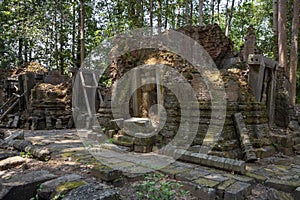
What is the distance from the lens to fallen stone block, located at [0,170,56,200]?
10.3ft

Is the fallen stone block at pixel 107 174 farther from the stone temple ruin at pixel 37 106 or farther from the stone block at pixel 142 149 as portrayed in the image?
the stone temple ruin at pixel 37 106

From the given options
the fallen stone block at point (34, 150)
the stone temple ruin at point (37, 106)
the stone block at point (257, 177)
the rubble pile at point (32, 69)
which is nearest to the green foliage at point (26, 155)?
the fallen stone block at point (34, 150)

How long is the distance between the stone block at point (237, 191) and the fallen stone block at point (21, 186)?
275 cm

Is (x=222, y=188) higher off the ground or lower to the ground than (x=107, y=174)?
lower

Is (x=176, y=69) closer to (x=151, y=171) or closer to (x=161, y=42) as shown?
(x=161, y=42)

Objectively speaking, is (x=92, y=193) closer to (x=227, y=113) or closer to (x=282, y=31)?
(x=227, y=113)

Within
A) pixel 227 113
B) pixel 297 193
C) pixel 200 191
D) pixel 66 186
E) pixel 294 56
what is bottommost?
pixel 297 193

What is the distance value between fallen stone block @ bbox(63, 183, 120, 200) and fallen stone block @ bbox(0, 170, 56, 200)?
2.76ft

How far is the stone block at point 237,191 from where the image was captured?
3566 mm

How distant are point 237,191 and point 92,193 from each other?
2.18m

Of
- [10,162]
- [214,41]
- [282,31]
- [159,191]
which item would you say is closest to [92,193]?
[159,191]

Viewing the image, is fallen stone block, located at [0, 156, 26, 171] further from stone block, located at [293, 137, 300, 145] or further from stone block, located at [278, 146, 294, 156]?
stone block, located at [293, 137, 300, 145]

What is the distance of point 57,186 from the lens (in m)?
3.30

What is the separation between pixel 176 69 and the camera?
7.86 m
